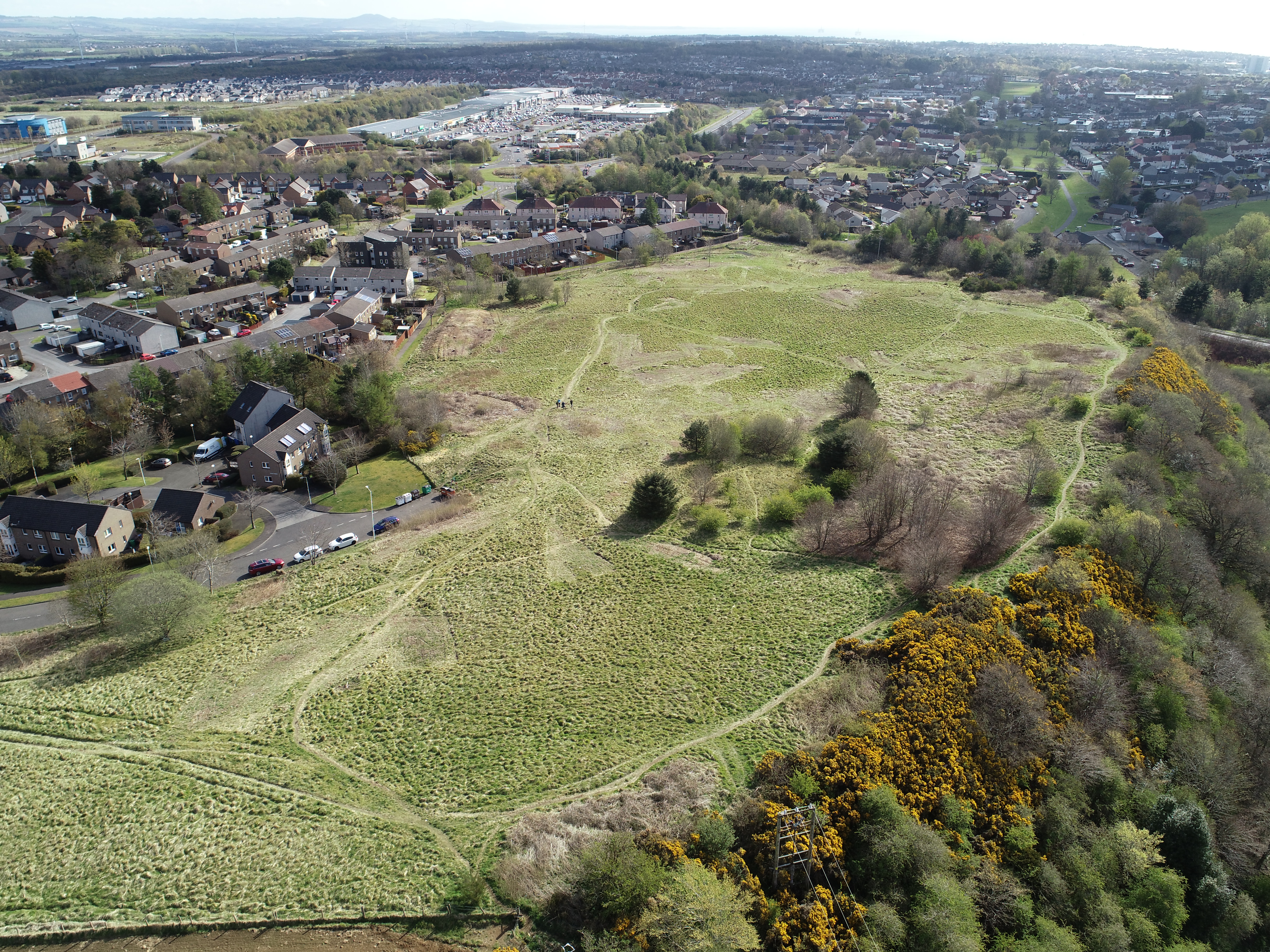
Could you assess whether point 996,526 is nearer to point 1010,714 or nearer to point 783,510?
point 783,510

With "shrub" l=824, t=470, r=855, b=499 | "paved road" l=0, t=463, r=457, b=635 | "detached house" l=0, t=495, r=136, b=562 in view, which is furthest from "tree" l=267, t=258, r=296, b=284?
"shrub" l=824, t=470, r=855, b=499

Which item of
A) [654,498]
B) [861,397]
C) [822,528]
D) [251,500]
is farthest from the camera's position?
[861,397]

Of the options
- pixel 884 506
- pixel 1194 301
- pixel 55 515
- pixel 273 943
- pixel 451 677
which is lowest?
pixel 273 943

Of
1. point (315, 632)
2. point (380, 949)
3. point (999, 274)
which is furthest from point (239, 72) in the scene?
point (380, 949)

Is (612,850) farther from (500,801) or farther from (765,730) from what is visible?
(765,730)

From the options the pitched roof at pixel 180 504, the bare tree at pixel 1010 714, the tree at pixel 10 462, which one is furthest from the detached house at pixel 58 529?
the bare tree at pixel 1010 714

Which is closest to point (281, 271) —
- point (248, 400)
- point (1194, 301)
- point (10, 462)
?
point (248, 400)
